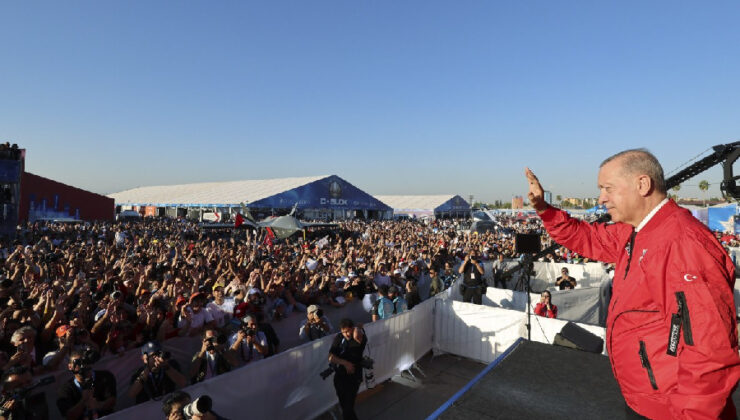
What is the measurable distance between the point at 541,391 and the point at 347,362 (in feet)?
9.16

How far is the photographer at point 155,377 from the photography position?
379cm

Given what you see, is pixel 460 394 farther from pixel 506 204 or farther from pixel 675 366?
pixel 506 204

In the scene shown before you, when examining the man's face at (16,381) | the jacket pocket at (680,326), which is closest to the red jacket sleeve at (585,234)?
the jacket pocket at (680,326)

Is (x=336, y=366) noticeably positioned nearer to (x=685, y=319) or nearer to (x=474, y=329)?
(x=474, y=329)

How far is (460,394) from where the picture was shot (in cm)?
245

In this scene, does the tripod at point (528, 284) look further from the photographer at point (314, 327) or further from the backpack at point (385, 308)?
the photographer at point (314, 327)

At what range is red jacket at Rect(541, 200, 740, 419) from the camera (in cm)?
126

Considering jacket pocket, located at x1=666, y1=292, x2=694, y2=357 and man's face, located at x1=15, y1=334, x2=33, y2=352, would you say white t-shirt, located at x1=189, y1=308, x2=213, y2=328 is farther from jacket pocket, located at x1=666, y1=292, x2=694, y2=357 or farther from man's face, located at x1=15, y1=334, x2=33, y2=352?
jacket pocket, located at x1=666, y1=292, x2=694, y2=357

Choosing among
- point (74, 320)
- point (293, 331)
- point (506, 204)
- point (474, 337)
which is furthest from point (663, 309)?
point (506, 204)

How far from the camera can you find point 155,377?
12.6 ft

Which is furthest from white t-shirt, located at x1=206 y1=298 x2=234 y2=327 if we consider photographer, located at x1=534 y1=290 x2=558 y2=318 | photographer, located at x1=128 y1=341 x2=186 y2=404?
photographer, located at x1=534 y1=290 x2=558 y2=318

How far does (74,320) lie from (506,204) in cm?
18370

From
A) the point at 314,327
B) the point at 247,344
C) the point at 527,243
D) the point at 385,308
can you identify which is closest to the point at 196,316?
the point at 247,344

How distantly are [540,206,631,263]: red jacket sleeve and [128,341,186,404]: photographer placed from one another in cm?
397
